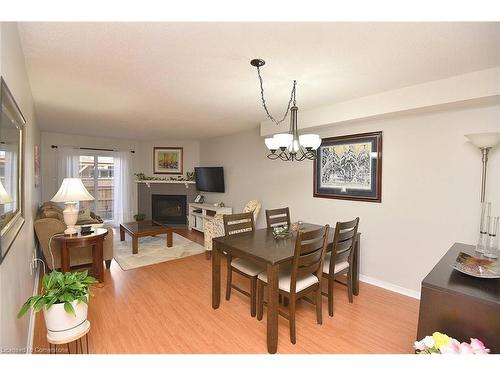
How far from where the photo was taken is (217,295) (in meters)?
2.55

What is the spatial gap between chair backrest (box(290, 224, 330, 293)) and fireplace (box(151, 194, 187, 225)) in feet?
15.8

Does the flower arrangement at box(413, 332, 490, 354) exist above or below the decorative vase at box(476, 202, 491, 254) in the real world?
below

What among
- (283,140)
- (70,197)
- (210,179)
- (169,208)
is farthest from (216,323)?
(169,208)

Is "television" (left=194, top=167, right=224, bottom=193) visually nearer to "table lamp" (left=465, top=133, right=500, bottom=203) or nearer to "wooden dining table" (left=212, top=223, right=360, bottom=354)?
"wooden dining table" (left=212, top=223, right=360, bottom=354)

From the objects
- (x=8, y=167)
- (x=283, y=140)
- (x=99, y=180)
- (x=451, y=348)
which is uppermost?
(x=283, y=140)

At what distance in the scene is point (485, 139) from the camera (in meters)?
2.13

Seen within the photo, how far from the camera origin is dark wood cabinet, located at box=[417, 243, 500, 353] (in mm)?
1190

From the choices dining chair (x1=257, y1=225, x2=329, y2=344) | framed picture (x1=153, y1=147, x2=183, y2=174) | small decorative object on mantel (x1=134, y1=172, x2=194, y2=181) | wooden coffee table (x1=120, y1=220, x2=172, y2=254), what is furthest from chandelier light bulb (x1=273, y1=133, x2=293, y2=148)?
framed picture (x1=153, y1=147, x2=183, y2=174)

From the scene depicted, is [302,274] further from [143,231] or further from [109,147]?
[109,147]

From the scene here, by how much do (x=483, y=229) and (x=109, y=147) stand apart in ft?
22.7

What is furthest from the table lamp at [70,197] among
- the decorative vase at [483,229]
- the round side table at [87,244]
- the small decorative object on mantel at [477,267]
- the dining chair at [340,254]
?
the decorative vase at [483,229]

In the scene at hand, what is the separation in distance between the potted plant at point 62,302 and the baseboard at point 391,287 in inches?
121

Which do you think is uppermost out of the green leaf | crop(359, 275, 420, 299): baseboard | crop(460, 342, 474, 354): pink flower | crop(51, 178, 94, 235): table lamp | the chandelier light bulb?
the chandelier light bulb
